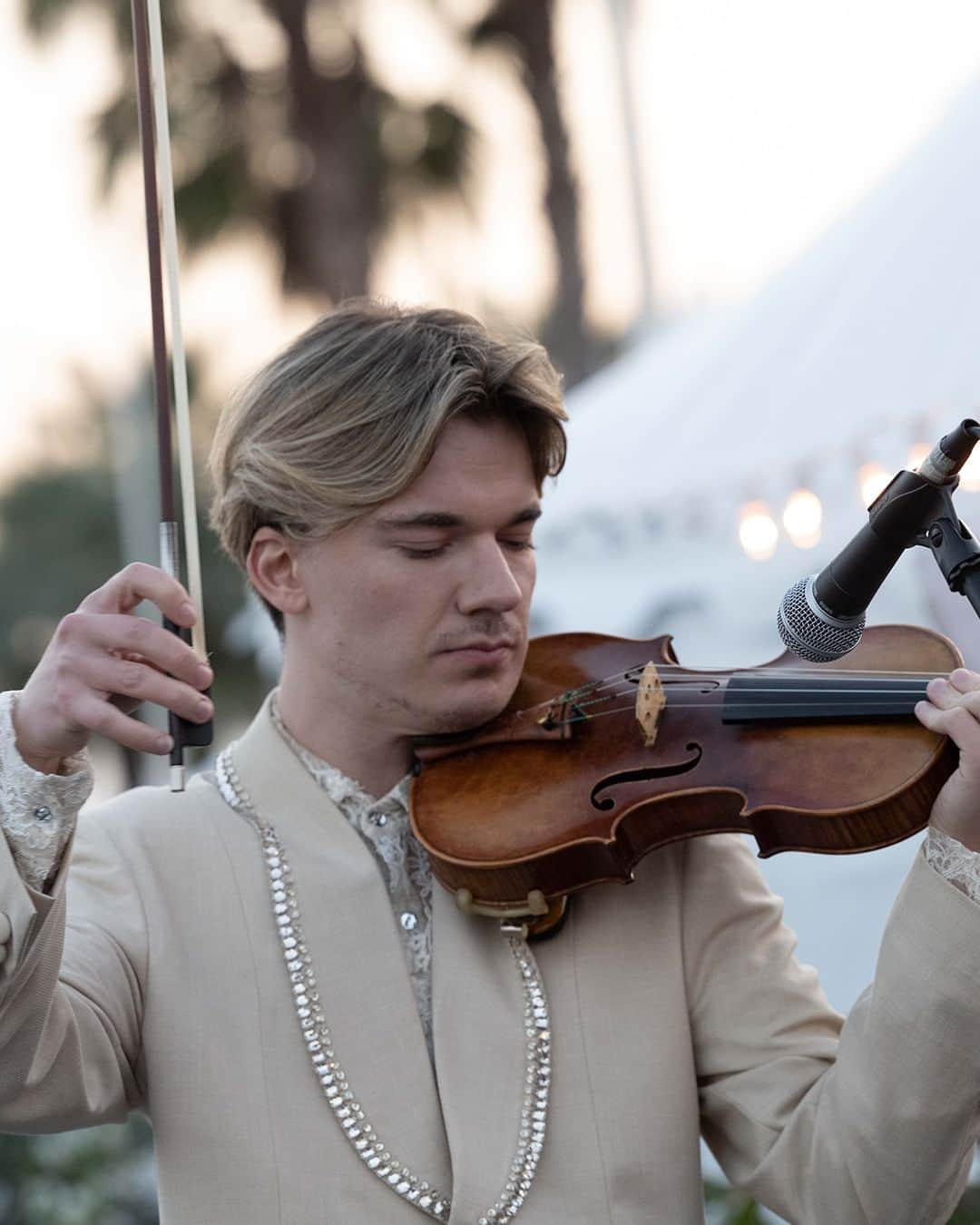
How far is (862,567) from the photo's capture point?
1.87 meters

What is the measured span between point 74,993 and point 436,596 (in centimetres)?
71

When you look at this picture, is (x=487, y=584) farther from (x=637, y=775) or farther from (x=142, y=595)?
(x=142, y=595)

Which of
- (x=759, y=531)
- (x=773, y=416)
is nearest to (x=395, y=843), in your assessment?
(x=759, y=531)

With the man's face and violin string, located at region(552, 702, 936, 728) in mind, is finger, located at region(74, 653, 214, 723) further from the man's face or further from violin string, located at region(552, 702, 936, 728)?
violin string, located at region(552, 702, 936, 728)

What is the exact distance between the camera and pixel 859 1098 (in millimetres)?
2070

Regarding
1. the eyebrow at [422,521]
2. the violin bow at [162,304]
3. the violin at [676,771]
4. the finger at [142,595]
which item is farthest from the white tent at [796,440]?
the finger at [142,595]

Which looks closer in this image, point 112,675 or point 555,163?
point 112,675

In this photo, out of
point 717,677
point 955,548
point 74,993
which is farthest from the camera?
point 717,677

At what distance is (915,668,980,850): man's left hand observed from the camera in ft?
6.38

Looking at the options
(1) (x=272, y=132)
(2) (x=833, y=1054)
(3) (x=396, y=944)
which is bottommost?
(2) (x=833, y=1054)

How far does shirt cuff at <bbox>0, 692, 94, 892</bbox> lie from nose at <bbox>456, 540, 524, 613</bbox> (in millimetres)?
610

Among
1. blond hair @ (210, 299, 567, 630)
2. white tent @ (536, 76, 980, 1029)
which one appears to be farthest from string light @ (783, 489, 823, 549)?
blond hair @ (210, 299, 567, 630)

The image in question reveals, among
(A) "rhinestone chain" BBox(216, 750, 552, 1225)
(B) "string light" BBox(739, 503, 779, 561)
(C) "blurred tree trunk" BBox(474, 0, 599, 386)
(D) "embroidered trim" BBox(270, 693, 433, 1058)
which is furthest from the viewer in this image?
(C) "blurred tree trunk" BBox(474, 0, 599, 386)

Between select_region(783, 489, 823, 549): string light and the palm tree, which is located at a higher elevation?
the palm tree
